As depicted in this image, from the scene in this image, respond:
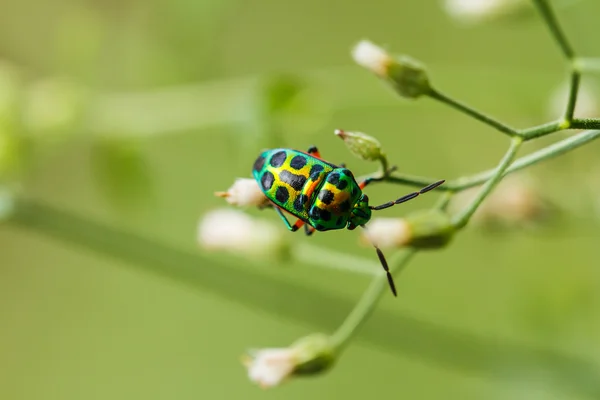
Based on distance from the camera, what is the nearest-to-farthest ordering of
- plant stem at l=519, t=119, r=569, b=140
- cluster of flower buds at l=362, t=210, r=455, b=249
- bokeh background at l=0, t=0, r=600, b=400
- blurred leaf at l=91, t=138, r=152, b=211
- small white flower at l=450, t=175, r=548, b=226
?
plant stem at l=519, t=119, r=569, b=140
cluster of flower buds at l=362, t=210, r=455, b=249
small white flower at l=450, t=175, r=548, b=226
bokeh background at l=0, t=0, r=600, b=400
blurred leaf at l=91, t=138, r=152, b=211

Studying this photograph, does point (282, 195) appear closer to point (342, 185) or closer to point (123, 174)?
point (342, 185)

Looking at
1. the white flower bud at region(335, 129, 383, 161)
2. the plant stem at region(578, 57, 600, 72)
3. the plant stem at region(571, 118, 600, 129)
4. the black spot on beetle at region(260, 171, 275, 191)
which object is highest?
the plant stem at region(578, 57, 600, 72)

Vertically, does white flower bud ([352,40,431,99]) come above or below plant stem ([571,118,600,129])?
below

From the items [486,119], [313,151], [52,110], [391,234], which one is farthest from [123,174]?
[486,119]

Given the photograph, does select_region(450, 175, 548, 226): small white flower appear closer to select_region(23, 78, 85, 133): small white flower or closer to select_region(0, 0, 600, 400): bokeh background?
select_region(0, 0, 600, 400): bokeh background

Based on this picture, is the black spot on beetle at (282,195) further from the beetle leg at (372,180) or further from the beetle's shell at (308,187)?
the beetle leg at (372,180)

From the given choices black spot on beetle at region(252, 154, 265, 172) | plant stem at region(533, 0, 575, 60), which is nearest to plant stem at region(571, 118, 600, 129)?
plant stem at region(533, 0, 575, 60)
